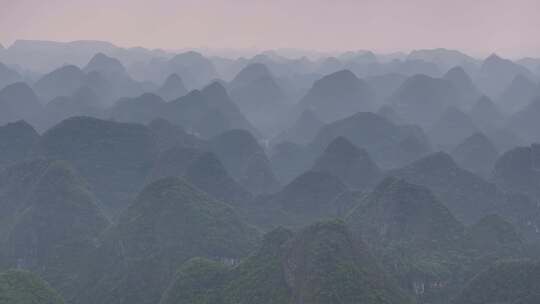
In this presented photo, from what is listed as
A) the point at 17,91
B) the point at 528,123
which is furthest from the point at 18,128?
the point at 528,123

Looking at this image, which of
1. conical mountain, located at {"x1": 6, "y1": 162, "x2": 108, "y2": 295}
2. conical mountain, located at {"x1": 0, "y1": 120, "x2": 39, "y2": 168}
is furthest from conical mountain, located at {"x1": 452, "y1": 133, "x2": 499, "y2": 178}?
conical mountain, located at {"x1": 0, "y1": 120, "x2": 39, "y2": 168}

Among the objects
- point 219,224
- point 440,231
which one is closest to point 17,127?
point 219,224

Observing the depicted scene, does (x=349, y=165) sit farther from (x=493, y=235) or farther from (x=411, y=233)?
(x=493, y=235)

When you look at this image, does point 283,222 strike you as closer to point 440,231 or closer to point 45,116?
point 440,231

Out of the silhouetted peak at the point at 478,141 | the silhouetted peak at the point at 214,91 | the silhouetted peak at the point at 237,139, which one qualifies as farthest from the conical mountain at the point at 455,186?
the silhouetted peak at the point at 214,91

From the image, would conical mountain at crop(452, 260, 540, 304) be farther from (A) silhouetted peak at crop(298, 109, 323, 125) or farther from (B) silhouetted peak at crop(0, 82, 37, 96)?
(B) silhouetted peak at crop(0, 82, 37, 96)

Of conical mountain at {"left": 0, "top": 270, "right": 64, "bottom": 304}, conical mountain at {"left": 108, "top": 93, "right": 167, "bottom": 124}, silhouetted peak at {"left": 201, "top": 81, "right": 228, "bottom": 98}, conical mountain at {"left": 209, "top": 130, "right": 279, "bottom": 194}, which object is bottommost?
silhouetted peak at {"left": 201, "top": 81, "right": 228, "bottom": 98}

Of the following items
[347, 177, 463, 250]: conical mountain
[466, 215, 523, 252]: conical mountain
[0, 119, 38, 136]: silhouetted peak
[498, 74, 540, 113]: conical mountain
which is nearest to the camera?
[466, 215, 523, 252]: conical mountain

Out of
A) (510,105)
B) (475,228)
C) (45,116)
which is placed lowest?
(510,105)
